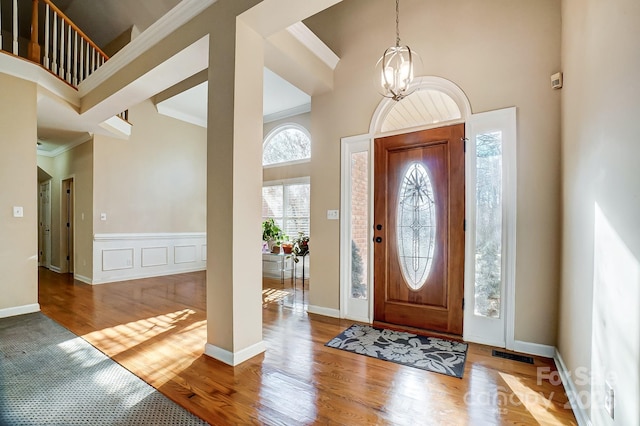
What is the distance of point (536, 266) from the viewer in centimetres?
246

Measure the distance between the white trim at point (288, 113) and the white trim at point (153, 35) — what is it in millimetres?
3131

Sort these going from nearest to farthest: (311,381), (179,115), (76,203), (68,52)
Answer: (311,381) → (68,52) → (76,203) → (179,115)

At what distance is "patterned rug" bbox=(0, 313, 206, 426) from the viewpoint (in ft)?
5.32

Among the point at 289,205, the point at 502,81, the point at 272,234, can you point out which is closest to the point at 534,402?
the point at 502,81

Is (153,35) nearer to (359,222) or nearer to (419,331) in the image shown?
(359,222)

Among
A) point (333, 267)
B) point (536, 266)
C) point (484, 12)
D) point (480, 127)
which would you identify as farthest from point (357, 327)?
point (484, 12)

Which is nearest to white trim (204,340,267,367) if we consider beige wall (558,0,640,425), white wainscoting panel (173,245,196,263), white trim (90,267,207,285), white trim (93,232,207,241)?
beige wall (558,0,640,425)

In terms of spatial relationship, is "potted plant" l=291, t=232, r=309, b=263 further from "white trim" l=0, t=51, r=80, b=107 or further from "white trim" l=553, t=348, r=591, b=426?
"white trim" l=0, t=51, r=80, b=107

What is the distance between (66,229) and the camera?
6254mm

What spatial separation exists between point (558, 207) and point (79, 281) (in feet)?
23.7

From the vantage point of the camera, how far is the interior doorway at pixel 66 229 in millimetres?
6109

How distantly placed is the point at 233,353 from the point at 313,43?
314 cm

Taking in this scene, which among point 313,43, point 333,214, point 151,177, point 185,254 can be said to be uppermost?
point 313,43

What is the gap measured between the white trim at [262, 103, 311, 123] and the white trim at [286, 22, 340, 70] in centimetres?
231
